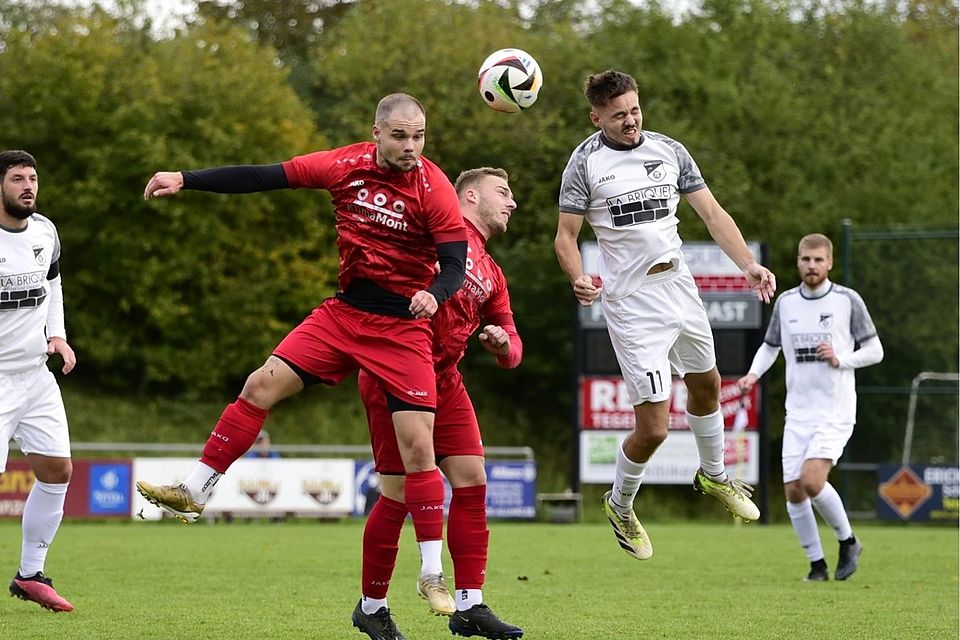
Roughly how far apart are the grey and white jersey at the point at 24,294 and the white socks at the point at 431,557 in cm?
319

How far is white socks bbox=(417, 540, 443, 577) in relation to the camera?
7.43m

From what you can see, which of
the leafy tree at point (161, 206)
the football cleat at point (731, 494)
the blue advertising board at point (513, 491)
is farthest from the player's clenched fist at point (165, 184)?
the leafy tree at point (161, 206)

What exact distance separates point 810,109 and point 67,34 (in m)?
17.3

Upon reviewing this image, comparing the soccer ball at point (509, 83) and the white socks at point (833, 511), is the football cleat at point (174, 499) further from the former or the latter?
the white socks at point (833, 511)

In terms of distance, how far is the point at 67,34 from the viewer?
31.4m

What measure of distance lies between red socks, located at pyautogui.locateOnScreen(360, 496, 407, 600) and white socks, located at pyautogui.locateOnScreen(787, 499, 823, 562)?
5.52 metres

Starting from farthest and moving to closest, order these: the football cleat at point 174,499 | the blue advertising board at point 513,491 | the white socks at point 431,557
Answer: the blue advertising board at point 513,491
the white socks at point 431,557
the football cleat at point 174,499

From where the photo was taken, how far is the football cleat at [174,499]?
6.98m

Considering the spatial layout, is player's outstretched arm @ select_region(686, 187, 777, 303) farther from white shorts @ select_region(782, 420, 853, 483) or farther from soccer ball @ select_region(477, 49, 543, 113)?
white shorts @ select_region(782, 420, 853, 483)

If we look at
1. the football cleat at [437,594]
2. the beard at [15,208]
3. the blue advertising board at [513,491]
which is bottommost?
the blue advertising board at [513,491]

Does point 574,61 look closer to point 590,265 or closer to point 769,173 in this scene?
point 769,173

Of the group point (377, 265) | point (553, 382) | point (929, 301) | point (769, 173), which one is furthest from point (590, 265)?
point (377, 265)

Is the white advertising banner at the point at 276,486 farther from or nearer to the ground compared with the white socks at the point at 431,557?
nearer to the ground

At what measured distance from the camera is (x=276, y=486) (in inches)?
A: 883
